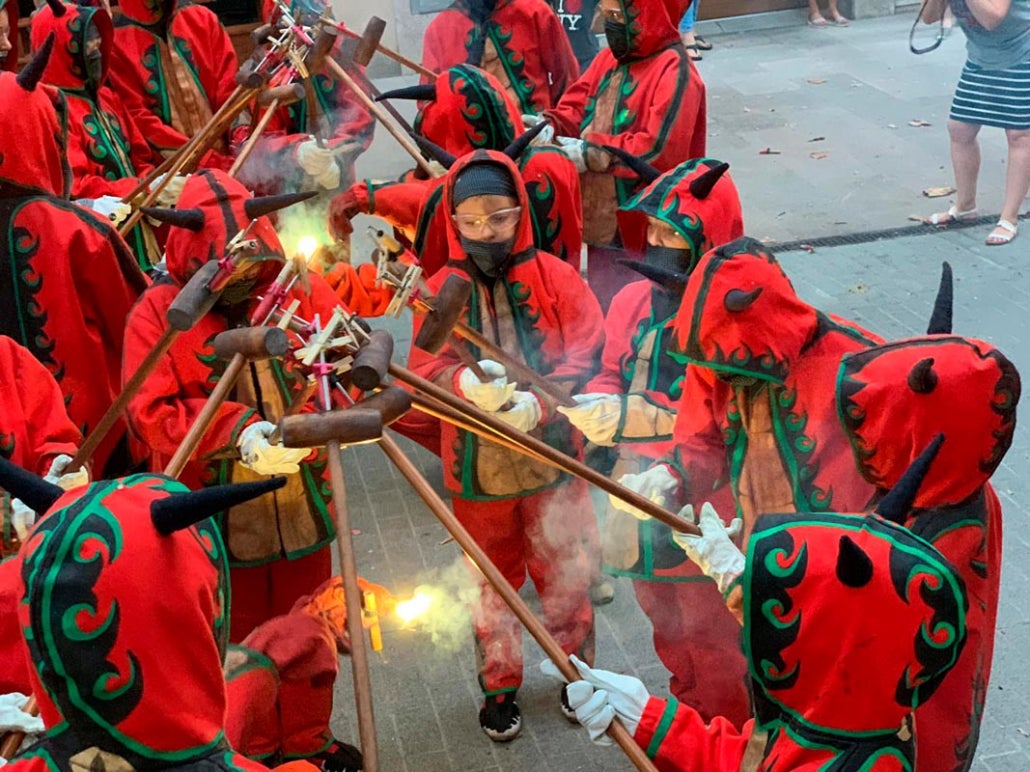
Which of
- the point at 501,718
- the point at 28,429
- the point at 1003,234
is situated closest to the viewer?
the point at 28,429

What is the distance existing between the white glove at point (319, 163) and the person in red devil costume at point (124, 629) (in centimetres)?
360

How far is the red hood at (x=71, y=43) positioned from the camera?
16.6 ft

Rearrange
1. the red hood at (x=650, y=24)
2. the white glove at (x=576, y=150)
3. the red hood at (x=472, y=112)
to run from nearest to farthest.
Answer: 1. the red hood at (x=472, y=112)
2. the red hood at (x=650, y=24)
3. the white glove at (x=576, y=150)

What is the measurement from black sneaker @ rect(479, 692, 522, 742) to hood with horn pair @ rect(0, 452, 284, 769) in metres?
1.96

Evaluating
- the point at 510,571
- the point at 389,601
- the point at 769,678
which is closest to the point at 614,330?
the point at 510,571

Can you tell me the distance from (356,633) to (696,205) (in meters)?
2.03

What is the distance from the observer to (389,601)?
11.4ft

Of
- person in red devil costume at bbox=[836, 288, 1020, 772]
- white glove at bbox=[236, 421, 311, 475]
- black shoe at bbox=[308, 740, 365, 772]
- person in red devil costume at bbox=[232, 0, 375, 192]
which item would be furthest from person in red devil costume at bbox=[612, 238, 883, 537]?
person in red devil costume at bbox=[232, 0, 375, 192]

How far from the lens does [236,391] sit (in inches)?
139

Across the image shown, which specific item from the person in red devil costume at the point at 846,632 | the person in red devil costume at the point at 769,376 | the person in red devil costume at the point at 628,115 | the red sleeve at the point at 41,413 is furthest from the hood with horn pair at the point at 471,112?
the person in red devil costume at the point at 846,632

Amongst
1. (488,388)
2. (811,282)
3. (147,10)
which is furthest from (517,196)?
(811,282)

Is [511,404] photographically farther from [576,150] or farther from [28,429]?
[576,150]

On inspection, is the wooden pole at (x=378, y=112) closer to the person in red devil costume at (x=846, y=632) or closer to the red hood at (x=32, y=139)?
the red hood at (x=32, y=139)

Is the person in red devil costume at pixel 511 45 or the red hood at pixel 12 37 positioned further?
the person in red devil costume at pixel 511 45
